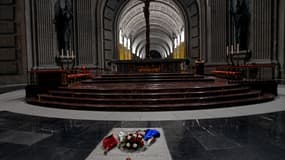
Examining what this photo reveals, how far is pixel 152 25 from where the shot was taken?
37.6 metres

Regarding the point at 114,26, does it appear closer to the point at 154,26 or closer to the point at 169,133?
the point at 169,133

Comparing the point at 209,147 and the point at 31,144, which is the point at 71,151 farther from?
the point at 209,147

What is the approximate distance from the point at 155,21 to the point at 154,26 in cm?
316

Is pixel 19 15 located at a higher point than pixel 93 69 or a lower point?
higher

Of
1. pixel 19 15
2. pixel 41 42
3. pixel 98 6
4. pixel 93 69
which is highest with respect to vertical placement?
pixel 98 6

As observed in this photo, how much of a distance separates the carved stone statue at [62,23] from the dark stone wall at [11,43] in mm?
2072

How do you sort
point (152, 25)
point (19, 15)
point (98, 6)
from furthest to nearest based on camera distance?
point (152, 25), point (98, 6), point (19, 15)

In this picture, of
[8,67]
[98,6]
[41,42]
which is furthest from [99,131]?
[98,6]

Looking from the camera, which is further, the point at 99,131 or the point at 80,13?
the point at 80,13

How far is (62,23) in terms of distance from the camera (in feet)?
45.9

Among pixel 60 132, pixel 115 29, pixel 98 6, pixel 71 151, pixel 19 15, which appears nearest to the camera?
pixel 71 151

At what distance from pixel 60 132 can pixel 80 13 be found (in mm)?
13178

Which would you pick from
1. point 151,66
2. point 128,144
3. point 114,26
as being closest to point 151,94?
point 128,144

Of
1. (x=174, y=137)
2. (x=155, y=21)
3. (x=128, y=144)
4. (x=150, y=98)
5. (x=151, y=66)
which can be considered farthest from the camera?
(x=155, y=21)
